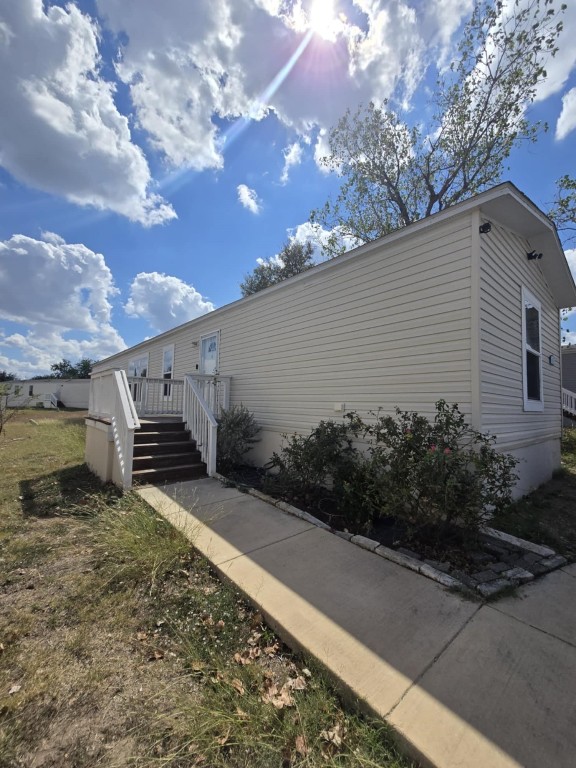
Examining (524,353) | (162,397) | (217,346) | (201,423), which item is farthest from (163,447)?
(524,353)

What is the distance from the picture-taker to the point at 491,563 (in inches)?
126

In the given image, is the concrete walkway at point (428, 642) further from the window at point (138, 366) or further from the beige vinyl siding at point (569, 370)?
the beige vinyl siding at point (569, 370)

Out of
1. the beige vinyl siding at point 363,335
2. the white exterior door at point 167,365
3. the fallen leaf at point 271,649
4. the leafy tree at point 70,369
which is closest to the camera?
the fallen leaf at point 271,649

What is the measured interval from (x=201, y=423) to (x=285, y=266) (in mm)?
16918

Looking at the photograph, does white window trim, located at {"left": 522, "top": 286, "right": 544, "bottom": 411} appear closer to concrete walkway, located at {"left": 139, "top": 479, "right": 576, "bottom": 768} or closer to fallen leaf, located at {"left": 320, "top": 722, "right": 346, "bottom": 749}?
concrete walkway, located at {"left": 139, "top": 479, "right": 576, "bottom": 768}

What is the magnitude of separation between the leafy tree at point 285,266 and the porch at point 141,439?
1516 centimetres

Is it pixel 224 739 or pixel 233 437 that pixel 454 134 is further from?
pixel 224 739

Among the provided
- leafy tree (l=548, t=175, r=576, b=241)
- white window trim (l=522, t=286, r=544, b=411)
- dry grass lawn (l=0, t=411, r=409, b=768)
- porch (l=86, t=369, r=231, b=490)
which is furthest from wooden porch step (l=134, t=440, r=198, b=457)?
leafy tree (l=548, t=175, r=576, b=241)

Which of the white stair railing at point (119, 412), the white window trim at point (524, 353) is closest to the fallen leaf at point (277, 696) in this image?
the white stair railing at point (119, 412)

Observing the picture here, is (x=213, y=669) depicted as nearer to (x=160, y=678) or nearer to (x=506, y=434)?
(x=160, y=678)

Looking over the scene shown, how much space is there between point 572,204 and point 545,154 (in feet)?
6.51

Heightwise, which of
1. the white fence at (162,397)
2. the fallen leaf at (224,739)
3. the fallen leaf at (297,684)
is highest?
the white fence at (162,397)

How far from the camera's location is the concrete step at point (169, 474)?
5.54 meters

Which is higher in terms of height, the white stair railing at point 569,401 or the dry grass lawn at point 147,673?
the white stair railing at point 569,401
